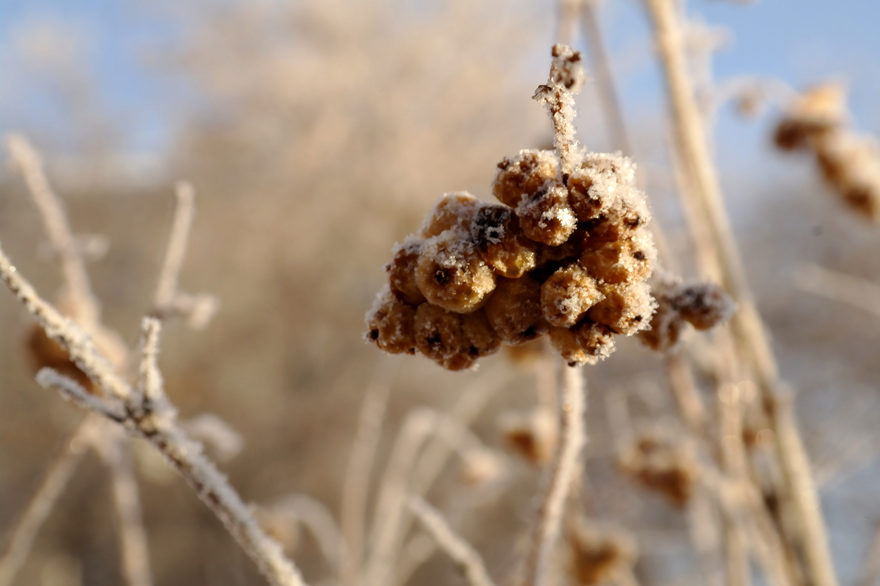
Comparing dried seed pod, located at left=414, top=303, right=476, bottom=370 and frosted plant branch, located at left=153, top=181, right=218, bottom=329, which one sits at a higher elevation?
frosted plant branch, located at left=153, top=181, right=218, bottom=329

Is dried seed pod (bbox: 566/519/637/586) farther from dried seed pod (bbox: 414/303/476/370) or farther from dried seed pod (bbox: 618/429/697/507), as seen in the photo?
dried seed pod (bbox: 414/303/476/370)

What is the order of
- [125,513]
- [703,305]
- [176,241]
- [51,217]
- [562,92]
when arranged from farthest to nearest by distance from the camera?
[125,513] < [51,217] < [176,241] < [703,305] < [562,92]

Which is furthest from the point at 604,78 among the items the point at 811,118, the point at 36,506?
the point at 36,506

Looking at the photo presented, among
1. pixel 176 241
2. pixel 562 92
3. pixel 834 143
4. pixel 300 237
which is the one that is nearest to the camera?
pixel 562 92

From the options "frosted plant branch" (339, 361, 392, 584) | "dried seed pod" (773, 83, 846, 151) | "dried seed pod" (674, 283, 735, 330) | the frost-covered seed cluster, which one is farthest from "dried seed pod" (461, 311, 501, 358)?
"dried seed pod" (773, 83, 846, 151)

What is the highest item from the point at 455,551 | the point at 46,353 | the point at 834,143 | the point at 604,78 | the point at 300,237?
the point at 300,237

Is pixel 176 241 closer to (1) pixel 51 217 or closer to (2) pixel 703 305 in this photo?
(1) pixel 51 217
